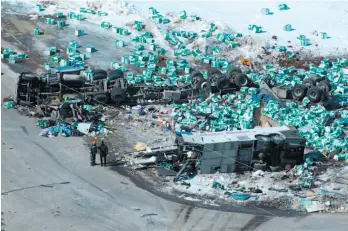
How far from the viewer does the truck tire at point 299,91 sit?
32656mm

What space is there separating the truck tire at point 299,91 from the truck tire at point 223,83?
Result: 295cm

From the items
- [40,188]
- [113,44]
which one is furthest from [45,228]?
[113,44]

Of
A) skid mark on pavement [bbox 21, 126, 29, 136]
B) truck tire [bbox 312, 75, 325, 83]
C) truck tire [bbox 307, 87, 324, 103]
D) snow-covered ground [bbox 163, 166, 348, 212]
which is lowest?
snow-covered ground [bbox 163, 166, 348, 212]

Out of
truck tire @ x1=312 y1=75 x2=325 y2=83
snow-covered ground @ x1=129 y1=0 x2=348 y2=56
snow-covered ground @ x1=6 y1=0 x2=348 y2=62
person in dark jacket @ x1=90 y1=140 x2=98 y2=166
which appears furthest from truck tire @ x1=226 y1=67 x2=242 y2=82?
person in dark jacket @ x1=90 y1=140 x2=98 y2=166

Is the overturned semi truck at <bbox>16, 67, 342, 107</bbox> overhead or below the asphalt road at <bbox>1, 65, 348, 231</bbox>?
overhead

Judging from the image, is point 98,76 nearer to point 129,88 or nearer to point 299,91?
point 129,88

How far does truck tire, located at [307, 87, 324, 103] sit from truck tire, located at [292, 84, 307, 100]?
0.40 meters

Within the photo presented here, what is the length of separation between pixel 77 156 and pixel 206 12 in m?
18.1

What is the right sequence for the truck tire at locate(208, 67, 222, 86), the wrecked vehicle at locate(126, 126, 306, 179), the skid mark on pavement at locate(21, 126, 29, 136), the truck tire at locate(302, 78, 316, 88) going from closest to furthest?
the wrecked vehicle at locate(126, 126, 306, 179) < the skid mark on pavement at locate(21, 126, 29, 136) < the truck tire at locate(302, 78, 316, 88) < the truck tire at locate(208, 67, 222, 86)

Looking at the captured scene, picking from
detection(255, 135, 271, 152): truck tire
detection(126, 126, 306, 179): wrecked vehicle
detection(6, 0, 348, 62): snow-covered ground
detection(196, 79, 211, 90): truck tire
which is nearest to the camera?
detection(126, 126, 306, 179): wrecked vehicle

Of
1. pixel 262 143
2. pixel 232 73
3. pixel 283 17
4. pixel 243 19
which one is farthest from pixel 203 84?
pixel 283 17

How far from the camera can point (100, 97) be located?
31.7 m

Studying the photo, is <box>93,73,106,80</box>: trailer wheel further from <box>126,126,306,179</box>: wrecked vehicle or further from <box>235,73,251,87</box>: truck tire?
<box>126,126,306,179</box>: wrecked vehicle

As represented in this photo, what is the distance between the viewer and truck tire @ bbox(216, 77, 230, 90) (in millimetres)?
33094
